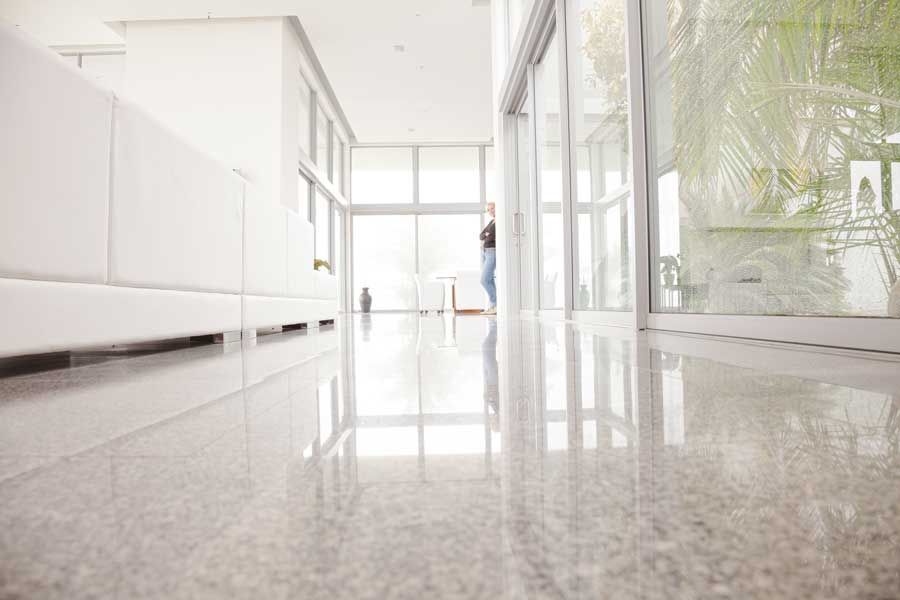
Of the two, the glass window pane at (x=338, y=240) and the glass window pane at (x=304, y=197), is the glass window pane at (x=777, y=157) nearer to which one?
the glass window pane at (x=304, y=197)

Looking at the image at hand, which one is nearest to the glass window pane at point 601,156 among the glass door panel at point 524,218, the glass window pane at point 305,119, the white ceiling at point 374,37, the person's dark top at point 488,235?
the glass door panel at point 524,218

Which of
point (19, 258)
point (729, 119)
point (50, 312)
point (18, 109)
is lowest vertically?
point (50, 312)

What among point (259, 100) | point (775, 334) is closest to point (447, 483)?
point (775, 334)

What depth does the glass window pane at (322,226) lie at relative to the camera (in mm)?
9352

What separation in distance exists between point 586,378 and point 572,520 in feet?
2.11

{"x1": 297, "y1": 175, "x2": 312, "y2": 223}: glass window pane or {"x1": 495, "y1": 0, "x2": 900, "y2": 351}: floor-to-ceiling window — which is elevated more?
{"x1": 297, "y1": 175, "x2": 312, "y2": 223}: glass window pane

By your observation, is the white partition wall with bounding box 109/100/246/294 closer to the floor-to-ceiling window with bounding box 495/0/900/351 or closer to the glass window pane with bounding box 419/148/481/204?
the floor-to-ceiling window with bounding box 495/0/900/351

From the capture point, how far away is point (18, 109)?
111 centimetres

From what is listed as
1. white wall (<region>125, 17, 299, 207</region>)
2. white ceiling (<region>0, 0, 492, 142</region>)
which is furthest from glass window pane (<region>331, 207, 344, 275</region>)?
white wall (<region>125, 17, 299, 207</region>)

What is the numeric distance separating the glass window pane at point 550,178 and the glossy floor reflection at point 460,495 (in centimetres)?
311

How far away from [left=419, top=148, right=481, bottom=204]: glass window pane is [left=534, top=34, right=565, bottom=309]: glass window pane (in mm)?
7071

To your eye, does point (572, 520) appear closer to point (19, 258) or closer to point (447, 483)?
point (447, 483)

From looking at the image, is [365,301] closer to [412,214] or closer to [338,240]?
[338,240]

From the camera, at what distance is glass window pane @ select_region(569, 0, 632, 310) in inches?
102
